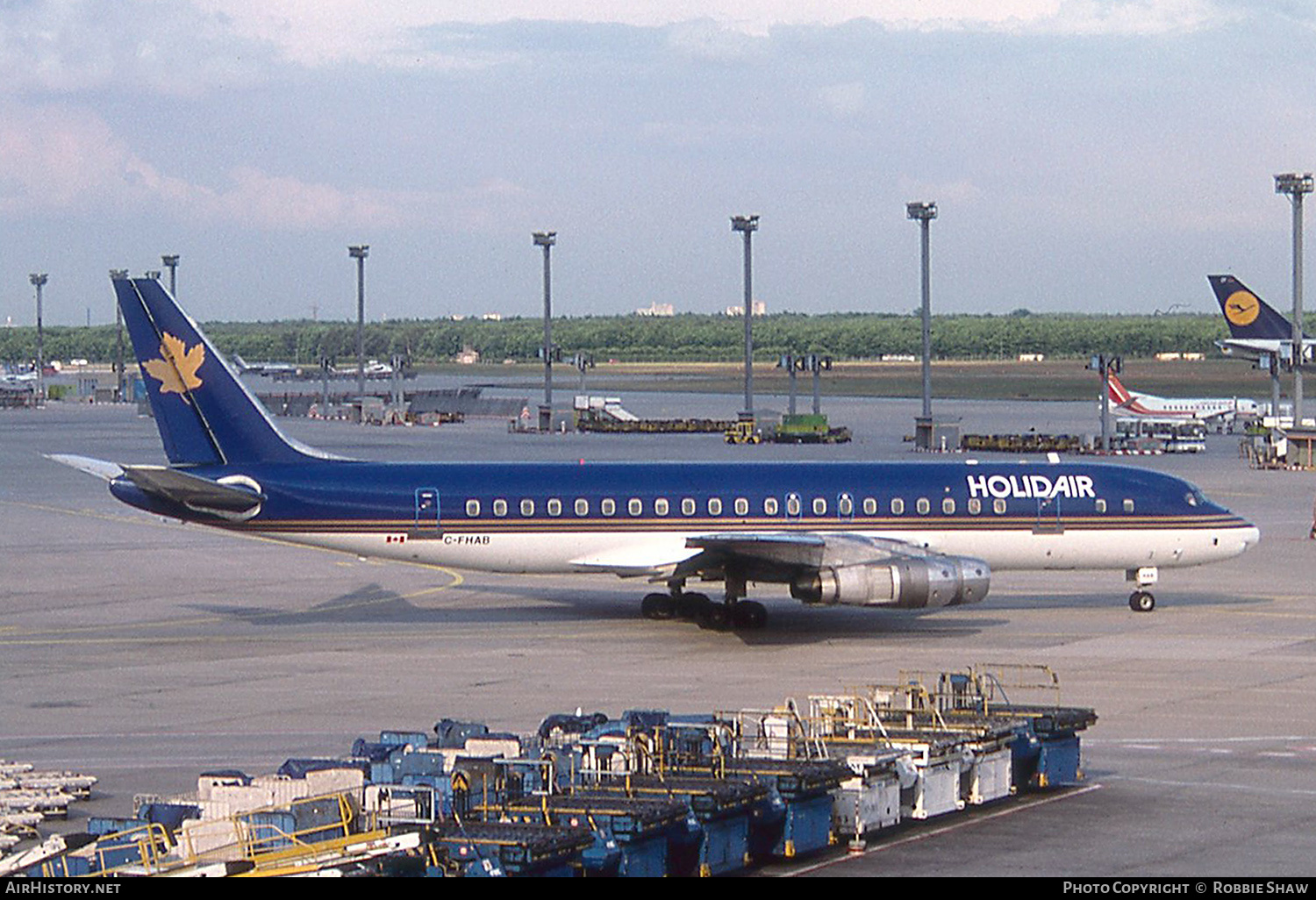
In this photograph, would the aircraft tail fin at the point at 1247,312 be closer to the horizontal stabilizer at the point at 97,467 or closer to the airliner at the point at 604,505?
the airliner at the point at 604,505

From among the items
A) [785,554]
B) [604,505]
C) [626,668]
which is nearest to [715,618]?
[785,554]

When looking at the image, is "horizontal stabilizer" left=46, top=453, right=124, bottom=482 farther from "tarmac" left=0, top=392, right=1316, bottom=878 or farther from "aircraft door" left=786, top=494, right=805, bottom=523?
"aircraft door" left=786, top=494, right=805, bottom=523

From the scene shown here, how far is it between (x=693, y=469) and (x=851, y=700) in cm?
1640

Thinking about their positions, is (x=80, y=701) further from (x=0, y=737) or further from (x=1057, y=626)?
(x=1057, y=626)

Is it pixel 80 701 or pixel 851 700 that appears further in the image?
pixel 80 701

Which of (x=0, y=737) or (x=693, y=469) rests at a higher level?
(x=693, y=469)

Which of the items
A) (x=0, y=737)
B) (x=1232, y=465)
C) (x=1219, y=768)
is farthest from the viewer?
(x=1232, y=465)

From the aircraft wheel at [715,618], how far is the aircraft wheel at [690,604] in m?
0.18

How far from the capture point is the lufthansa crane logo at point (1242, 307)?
4328 inches

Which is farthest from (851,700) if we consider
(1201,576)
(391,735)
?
(1201,576)

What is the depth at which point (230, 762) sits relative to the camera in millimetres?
27484

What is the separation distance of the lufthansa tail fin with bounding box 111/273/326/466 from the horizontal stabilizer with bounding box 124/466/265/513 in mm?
1055

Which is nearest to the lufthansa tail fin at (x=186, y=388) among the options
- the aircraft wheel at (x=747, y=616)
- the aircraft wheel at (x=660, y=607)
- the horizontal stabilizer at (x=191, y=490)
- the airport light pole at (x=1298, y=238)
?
the horizontal stabilizer at (x=191, y=490)
